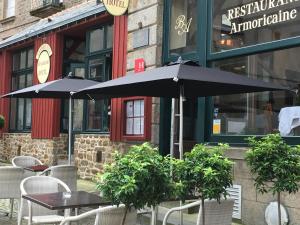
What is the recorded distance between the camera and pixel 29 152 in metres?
15.0

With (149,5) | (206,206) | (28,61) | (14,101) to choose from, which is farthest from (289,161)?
(14,101)

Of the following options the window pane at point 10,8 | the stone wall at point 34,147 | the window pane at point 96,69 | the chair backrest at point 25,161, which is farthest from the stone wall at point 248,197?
the window pane at point 10,8

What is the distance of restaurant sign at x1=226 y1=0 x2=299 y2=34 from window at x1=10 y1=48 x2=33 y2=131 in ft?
29.7

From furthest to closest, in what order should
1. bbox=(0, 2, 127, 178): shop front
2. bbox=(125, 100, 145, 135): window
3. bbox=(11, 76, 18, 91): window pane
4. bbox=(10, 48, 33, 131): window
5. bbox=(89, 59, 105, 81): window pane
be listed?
bbox=(11, 76, 18, 91): window pane < bbox=(10, 48, 33, 131): window < bbox=(89, 59, 105, 81): window pane < bbox=(0, 2, 127, 178): shop front < bbox=(125, 100, 145, 135): window

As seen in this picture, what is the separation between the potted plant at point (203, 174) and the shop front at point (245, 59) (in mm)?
2654

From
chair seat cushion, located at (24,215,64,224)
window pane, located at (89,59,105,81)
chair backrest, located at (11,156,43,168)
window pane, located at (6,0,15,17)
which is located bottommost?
chair seat cushion, located at (24,215,64,224)

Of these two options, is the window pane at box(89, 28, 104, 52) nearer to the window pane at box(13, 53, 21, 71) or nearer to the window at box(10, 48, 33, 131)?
the window at box(10, 48, 33, 131)

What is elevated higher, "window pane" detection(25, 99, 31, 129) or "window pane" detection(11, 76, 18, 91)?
"window pane" detection(11, 76, 18, 91)

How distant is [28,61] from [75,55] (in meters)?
2.17

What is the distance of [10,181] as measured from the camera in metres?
7.39

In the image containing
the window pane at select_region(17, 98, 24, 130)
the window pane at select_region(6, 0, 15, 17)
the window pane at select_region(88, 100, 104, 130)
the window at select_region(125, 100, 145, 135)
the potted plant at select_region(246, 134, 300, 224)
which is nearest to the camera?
the potted plant at select_region(246, 134, 300, 224)

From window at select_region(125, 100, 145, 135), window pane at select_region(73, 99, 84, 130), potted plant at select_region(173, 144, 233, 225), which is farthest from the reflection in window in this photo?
window pane at select_region(73, 99, 84, 130)

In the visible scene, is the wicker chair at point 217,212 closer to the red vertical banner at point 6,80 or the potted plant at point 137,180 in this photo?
the potted plant at point 137,180

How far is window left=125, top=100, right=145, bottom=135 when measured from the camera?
33.7 ft
